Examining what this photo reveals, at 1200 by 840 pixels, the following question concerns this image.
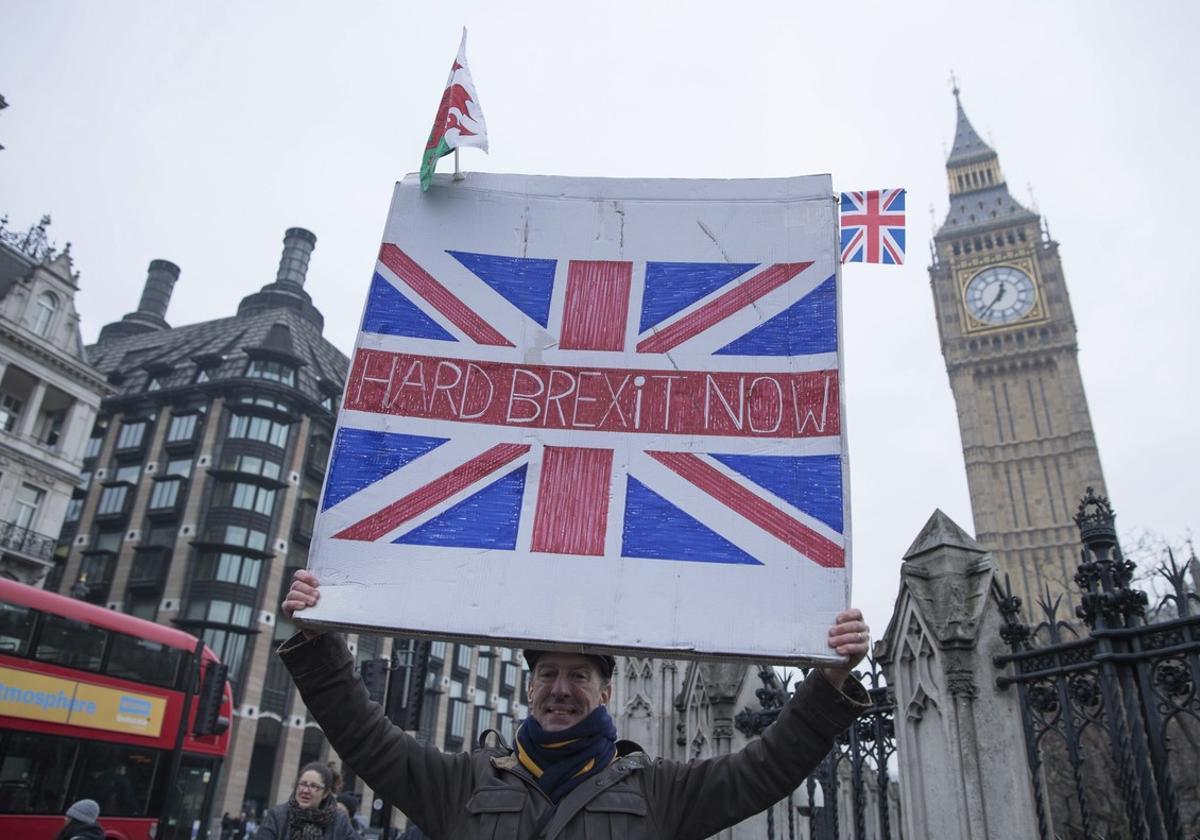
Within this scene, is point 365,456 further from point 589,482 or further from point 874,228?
point 874,228

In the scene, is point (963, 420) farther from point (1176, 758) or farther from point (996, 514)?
point (1176, 758)

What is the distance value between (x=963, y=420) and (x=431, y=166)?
78.5 m

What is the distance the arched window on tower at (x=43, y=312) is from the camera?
31844mm

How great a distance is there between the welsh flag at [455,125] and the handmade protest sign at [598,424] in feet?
0.45

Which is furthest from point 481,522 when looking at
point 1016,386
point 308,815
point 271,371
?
point 1016,386

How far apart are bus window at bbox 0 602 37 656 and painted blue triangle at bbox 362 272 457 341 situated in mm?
13322

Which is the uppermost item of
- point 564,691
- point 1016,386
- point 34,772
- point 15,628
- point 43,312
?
point 1016,386

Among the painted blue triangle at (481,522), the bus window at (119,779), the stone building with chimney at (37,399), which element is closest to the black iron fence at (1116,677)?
the painted blue triangle at (481,522)

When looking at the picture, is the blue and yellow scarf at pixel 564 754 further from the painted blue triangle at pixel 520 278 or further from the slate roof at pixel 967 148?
the slate roof at pixel 967 148

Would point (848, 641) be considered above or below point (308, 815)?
above

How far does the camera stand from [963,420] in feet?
244

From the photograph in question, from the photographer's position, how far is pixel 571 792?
249 centimetres

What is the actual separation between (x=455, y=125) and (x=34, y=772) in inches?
564

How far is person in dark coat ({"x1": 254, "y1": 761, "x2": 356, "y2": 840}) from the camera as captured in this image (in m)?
6.12
